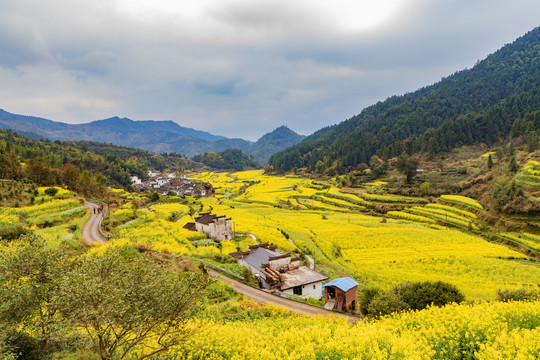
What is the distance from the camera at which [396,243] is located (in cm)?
3959

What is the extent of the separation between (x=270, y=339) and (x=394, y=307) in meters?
9.53

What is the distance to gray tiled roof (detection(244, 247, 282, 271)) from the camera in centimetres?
2625

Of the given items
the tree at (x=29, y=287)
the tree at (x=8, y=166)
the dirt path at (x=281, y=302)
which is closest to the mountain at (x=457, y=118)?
the dirt path at (x=281, y=302)

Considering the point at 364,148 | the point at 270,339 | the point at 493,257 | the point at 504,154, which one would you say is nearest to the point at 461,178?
the point at 504,154

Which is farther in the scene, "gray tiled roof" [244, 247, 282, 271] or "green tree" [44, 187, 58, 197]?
"green tree" [44, 187, 58, 197]

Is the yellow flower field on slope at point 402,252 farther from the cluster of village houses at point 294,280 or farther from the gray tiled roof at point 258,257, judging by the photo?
the gray tiled roof at point 258,257

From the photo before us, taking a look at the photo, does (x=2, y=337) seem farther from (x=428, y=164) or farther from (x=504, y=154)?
(x=428, y=164)

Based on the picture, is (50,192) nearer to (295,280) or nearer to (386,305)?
(295,280)

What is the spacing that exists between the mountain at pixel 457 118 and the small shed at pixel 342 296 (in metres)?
74.5

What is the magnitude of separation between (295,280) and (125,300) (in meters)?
18.0

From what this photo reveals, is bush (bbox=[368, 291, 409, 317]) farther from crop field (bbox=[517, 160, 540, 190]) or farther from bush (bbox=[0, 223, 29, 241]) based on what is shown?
crop field (bbox=[517, 160, 540, 190])

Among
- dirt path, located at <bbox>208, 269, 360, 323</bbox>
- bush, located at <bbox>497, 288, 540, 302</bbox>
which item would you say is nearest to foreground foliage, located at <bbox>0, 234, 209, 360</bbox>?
dirt path, located at <bbox>208, 269, 360, 323</bbox>

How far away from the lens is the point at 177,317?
8.87 metres

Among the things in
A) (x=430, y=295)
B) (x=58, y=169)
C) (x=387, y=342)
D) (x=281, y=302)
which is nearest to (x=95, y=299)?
(x=387, y=342)
